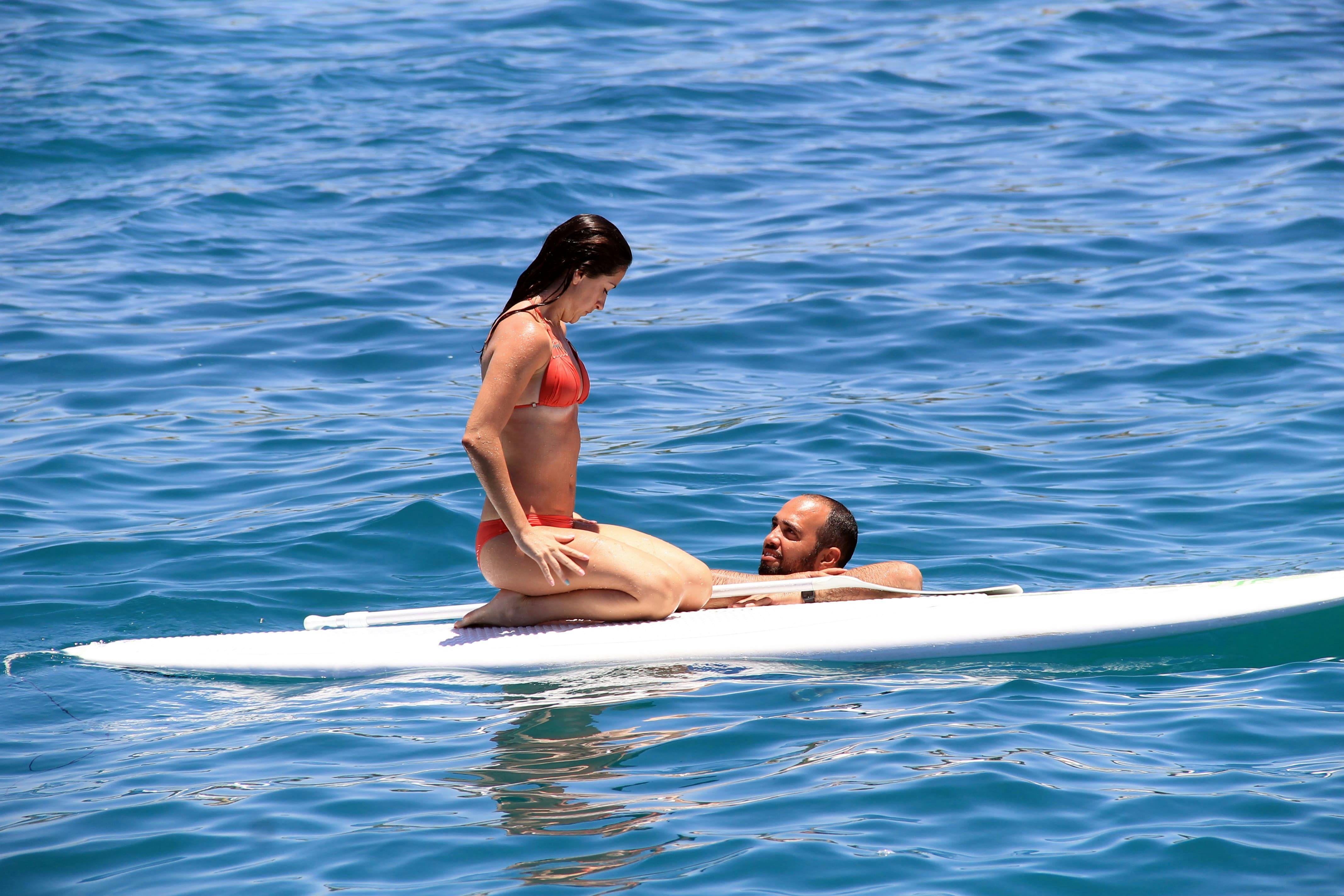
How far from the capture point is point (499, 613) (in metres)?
5.48

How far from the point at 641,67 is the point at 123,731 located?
14.5 meters

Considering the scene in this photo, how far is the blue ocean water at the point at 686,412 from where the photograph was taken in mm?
3986

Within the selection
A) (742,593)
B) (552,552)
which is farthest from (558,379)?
(742,593)

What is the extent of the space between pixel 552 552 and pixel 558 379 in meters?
0.62

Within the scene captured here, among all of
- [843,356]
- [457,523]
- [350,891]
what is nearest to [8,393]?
[457,523]

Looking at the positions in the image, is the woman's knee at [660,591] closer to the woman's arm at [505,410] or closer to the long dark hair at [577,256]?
the woman's arm at [505,410]

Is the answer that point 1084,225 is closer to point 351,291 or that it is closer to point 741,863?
point 351,291

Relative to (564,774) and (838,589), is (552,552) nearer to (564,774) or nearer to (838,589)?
(564,774)

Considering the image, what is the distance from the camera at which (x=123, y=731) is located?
4.91 metres

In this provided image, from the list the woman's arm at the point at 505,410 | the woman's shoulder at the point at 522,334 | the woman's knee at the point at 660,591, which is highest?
the woman's shoulder at the point at 522,334

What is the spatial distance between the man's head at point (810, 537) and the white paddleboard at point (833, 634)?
43cm

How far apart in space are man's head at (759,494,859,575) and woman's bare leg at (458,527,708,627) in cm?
54

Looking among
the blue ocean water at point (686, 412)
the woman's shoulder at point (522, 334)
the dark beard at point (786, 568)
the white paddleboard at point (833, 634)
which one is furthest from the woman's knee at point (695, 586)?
the woman's shoulder at point (522, 334)

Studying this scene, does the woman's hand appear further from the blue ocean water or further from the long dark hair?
the long dark hair
